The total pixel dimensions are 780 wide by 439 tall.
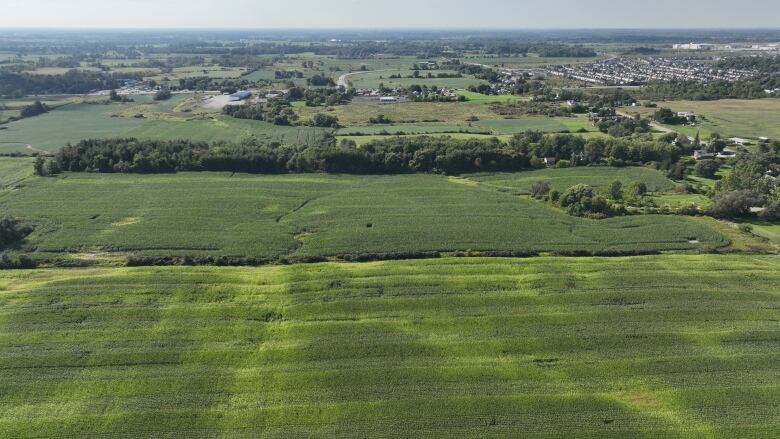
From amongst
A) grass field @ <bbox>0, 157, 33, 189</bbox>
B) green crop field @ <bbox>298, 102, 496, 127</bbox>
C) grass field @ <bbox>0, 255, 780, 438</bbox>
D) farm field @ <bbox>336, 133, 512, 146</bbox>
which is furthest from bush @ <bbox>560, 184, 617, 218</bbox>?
grass field @ <bbox>0, 157, 33, 189</bbox>

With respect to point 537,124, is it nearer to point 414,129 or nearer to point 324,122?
point 414,129

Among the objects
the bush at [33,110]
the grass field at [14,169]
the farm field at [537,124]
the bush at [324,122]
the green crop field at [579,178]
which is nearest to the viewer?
the grass field at [14,169]

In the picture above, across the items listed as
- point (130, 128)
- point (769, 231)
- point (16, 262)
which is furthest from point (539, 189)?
point (130, 128)

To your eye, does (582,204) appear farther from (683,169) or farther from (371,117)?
(371,117)

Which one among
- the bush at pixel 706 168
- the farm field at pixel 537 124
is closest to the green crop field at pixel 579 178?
the bush at pixel 706 168

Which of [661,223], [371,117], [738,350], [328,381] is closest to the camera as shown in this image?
[328,381]

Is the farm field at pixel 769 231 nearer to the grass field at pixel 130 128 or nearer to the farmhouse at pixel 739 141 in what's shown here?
the farmhouse at pixel 739 141

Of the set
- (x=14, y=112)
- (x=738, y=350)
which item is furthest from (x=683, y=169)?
(x=14, y=112)

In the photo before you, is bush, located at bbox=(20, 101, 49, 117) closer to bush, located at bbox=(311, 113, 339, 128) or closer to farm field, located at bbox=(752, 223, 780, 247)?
bush, located at bbox=(311, 113, 339, 128)
